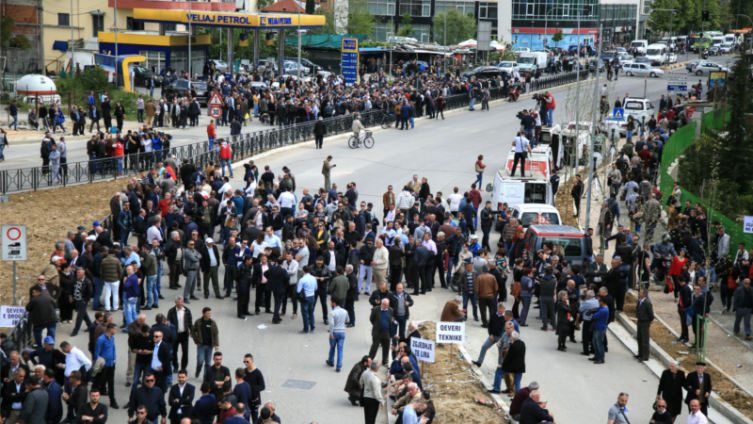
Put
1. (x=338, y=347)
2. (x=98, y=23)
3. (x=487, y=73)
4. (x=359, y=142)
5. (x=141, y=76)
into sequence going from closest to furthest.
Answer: (x=338, y=347) < (x=359, y=142) < (x=141, y=76) < (x=487, y=73) < (x=98, y=23)

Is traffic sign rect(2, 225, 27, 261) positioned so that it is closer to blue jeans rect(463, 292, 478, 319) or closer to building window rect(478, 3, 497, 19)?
blue jeans rect(463, 292, 478, 319)

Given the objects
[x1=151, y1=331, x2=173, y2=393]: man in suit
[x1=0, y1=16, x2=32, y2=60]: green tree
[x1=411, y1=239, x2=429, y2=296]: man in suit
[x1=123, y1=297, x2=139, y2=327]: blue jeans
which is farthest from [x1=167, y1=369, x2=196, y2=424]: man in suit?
[x1=0, y1=16, x2=32, y2=60]: green tree

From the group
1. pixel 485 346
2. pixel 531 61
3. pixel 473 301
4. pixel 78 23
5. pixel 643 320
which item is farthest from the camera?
pixel 531 61

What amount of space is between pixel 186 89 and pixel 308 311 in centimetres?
3326

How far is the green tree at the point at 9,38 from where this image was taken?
183 ft

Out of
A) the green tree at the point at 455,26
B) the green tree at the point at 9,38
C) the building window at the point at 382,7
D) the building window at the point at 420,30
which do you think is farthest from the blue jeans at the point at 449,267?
the building window at the point at 382,7

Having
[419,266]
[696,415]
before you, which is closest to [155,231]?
[419,266]

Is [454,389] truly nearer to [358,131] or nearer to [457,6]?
[358,131]

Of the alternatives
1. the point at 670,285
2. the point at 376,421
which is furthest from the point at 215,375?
the point at 670,285

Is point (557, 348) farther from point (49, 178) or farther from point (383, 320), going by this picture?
point (49, 178)

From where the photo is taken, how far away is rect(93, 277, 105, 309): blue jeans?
1703 centimetres

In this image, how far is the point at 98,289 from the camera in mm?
17109

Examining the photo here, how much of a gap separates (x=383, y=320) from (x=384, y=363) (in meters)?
1.01

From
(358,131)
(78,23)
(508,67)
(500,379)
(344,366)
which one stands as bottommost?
(344,366)
